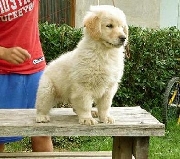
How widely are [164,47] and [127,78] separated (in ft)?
2.41

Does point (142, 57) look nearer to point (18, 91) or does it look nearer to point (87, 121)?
point (18, 91)

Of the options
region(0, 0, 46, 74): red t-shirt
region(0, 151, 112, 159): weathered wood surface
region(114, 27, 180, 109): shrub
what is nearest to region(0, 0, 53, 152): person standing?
region(0, 0, 46, 74): red t-shirt

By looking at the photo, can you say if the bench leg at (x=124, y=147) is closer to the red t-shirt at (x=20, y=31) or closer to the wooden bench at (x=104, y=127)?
the wooden bench at (x=104, y=127)

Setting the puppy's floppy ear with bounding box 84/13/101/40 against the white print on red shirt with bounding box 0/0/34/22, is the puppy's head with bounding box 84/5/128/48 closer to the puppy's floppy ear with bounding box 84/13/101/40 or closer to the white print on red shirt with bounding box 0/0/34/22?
the puppy's floppy ear with bounding box 84/13/101/40

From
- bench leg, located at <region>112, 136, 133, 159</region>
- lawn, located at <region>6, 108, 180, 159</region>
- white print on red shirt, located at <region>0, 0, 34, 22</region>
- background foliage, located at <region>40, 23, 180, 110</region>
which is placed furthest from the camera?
background foliage, located at <region>40, 23, 180, 110</region>

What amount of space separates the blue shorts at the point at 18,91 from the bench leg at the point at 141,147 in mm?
1031

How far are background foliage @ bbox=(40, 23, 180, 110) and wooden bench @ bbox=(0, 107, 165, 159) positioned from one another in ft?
11.9

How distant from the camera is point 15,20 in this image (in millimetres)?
3906

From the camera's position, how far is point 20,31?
3.94 m

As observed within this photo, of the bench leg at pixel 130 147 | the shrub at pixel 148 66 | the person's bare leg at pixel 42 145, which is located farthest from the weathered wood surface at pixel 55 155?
the shrub at pixel 148 66

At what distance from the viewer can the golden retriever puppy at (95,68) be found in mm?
3311

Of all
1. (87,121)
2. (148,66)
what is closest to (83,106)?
(87,121)

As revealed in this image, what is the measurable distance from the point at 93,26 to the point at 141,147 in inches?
31.9

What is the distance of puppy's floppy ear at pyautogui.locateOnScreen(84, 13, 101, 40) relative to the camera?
3.31 metres
